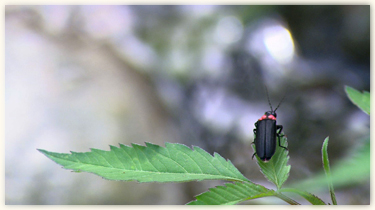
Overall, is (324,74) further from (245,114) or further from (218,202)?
(218,202)

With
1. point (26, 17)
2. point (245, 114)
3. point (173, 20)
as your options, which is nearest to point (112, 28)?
point (173, 20)

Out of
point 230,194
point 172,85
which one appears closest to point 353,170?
point 230,194

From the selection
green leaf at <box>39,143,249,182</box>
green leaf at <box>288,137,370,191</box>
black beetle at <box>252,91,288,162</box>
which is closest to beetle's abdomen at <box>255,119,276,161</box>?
black beetle at <box>252,91,288,162</box>

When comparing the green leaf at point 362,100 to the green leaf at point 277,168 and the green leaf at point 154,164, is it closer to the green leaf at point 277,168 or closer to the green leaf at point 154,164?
the green leaf at point 277,168

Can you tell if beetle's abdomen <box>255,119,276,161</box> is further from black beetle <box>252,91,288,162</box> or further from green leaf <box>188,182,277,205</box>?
green leaf <box>188,182,277,205</box>

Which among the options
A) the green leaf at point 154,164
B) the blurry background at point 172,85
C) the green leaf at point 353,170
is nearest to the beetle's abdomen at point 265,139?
the green leaf at point 154,164

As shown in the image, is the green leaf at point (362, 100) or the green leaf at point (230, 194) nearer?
the green leaf at point (230, 194)
